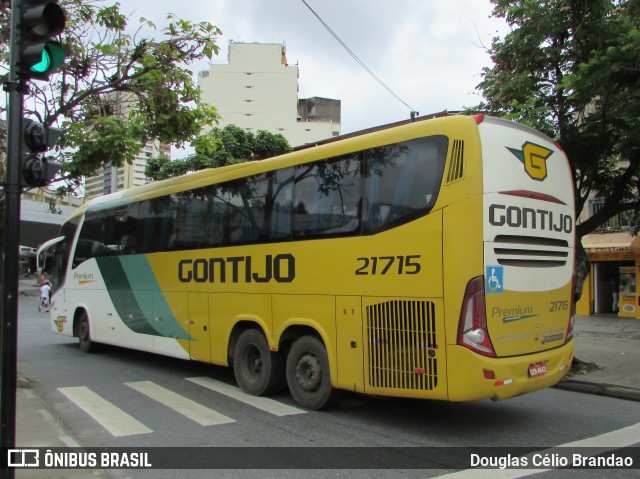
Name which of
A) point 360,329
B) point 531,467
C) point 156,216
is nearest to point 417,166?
point 360,329

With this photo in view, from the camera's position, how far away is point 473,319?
5406 mm

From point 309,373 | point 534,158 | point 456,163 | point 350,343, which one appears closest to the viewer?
point 456,163

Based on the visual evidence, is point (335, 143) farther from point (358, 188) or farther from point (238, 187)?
point (238, 187)

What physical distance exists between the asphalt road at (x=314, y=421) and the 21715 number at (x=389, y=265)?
6.10ft

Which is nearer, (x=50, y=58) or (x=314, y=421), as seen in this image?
(x=50, y=58)

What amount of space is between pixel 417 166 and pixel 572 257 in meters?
2.41

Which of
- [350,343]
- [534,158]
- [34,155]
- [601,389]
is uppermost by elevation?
[534,158]

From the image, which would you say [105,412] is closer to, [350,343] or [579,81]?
[350,343]

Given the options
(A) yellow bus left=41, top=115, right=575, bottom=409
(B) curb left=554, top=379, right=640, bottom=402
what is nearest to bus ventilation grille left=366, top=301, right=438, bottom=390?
(A) yellow bus left=41, top=115, right=575, bottom=409

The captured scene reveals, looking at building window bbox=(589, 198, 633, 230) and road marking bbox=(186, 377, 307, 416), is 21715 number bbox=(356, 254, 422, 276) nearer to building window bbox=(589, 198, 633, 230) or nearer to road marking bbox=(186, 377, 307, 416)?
road marking bbox=(186, 377, 307, 416)

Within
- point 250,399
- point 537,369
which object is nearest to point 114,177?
point 250,399

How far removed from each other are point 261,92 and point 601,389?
6402cm

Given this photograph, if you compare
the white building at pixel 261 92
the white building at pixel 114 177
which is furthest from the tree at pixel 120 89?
the white building at pixel 261 92

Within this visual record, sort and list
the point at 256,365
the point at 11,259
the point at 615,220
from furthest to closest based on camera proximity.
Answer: the point at 615,220, the point at 256,365, the point at 11,259
